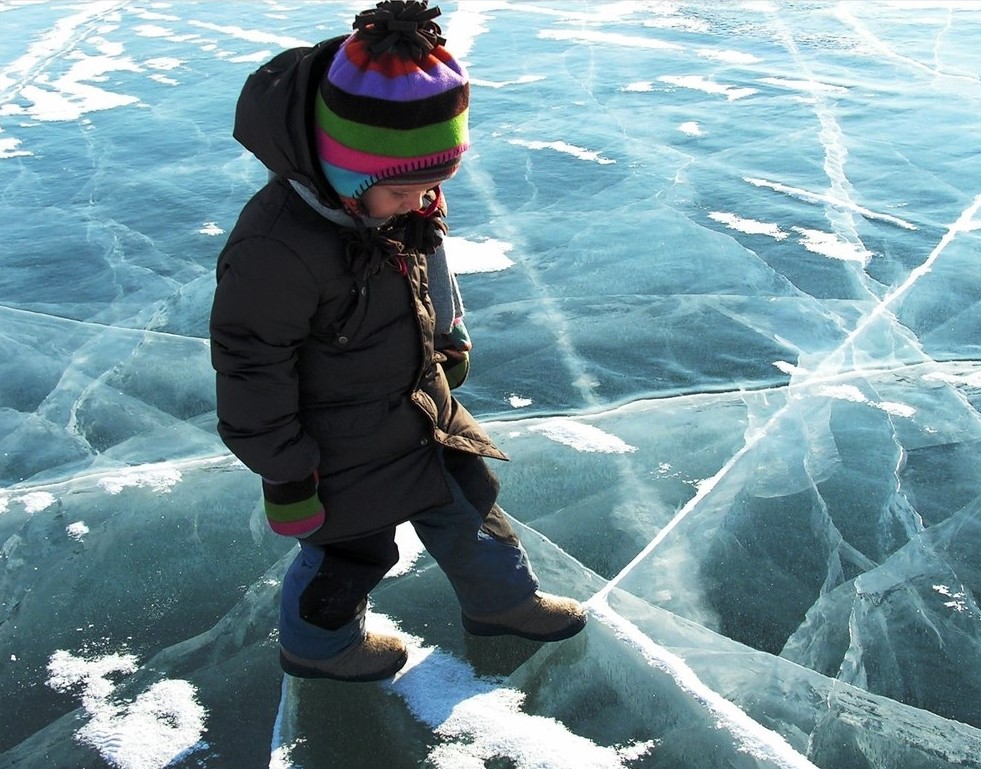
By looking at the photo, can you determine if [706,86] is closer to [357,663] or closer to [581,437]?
[581,437]

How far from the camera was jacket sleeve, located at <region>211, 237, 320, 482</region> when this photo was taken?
4.99 ft

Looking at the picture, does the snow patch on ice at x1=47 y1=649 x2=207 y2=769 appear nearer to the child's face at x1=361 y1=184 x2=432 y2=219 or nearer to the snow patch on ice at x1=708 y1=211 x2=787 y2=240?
the child's face at x1=361 y1=184 x2=432 y2=219

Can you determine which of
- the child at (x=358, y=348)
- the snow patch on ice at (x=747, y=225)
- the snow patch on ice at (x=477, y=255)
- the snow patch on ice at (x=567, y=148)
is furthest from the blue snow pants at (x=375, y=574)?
the snow patch on ice at (x=567, y=148)

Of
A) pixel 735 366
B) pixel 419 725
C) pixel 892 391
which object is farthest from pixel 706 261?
pixel 419 725

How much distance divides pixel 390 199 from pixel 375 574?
2.32 ft

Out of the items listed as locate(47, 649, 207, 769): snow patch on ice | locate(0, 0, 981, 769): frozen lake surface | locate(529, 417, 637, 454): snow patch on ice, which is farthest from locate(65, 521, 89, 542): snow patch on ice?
locate(529, 417, 637, 454): snow patch on ice

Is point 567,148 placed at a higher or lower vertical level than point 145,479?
higher

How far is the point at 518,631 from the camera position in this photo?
196 centimetres

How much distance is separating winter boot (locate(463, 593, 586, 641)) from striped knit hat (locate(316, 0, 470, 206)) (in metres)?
0.85

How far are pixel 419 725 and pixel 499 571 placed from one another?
0.30m

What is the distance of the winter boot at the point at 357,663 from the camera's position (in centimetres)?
187

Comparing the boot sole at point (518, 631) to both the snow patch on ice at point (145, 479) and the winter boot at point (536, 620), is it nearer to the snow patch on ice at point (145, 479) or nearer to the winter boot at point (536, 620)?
the winter boot at point (536, 620)

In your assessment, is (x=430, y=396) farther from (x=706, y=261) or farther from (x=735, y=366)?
(x=706, y=261)

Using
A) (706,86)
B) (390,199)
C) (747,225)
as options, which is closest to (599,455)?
(390,199)
